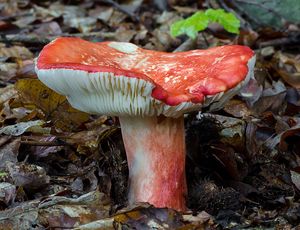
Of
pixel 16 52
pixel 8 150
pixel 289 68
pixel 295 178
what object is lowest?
pixel 295 178

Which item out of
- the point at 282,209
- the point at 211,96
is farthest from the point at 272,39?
the point at 211,96

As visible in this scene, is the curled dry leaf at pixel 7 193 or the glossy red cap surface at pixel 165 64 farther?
the curled dry leaf at pixel 7 193

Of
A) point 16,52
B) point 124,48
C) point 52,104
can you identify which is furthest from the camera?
point 16,52

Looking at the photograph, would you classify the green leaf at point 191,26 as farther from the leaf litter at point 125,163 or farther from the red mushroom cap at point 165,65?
the red mushroom cap at point 165,65

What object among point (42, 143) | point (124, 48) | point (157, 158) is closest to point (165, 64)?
point (124, 48)

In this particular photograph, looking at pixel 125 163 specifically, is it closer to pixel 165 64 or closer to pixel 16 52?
pixel 165 64

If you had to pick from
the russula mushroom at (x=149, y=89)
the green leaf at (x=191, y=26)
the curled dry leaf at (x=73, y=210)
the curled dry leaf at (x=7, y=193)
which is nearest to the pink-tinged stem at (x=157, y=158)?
the russula mushroom at (x=149, y=89)

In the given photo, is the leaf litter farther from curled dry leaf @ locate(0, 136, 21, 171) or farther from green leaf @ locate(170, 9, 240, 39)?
green leaf @ locate(170, 9, 240, 39)

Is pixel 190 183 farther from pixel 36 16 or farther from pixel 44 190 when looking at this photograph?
pixel 36 16
